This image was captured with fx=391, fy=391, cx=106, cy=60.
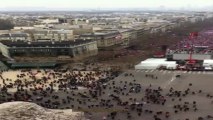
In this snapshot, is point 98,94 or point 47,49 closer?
point 98,94

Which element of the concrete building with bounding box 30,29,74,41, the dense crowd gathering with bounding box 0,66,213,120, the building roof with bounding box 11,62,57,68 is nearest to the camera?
the dense crowd gathering with bounding box 0,66,213,120

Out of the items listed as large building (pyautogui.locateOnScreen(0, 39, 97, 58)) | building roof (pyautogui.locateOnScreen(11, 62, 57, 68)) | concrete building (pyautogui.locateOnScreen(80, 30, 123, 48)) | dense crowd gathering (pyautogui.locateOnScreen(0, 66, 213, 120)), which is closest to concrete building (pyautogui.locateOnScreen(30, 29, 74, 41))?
concrete building (pyautogui.locateOnScreen(80, 30, 123, 48))

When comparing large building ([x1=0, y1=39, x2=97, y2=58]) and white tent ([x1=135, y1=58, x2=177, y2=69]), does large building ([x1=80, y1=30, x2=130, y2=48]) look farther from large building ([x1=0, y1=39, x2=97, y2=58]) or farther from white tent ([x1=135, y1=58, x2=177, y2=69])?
white tent ([x1=135, y1=58, x2=177, y2=69])

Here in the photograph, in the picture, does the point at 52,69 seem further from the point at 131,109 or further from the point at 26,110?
the point at 26,110

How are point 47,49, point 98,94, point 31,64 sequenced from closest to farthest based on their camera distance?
point 98,94 < point 31,64 < point 47,49

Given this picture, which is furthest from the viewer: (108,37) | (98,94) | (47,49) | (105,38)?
(108,37)

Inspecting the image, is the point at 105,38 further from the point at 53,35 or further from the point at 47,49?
the point at 47,49

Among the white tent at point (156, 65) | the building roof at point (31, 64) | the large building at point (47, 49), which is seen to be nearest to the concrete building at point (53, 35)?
the large building at point (47, 49)

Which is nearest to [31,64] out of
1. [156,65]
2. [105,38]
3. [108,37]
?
[156,65]

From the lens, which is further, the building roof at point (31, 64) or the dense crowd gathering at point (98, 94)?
the building roof at point (31, 64)

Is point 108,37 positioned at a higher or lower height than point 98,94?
lower

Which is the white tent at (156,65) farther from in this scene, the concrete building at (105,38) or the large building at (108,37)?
the large building at (108,37)
